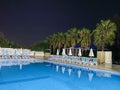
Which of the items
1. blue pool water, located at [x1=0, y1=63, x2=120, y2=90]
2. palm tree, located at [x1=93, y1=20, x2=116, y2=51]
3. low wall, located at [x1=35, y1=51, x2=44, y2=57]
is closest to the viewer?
blue pool water, located at [x1=0, y1=63, x2=120, y2=90]

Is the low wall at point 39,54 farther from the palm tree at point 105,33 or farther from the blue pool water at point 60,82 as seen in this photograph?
the blue pool water at point 60,82

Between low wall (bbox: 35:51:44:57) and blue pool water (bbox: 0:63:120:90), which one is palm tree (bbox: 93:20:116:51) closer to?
blue pool water (bbox: 0:63:120:90)

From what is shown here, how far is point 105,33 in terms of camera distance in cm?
2034

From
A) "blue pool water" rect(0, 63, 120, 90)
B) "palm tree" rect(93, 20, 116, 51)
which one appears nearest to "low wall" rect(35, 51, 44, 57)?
"palm tree" rect(93, 20, 116, 51)

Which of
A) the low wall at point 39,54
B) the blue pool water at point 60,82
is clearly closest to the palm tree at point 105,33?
the blue pool water at point 60,82

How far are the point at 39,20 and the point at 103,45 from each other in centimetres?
2082

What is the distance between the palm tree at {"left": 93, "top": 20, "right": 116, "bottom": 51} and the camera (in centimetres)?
1983

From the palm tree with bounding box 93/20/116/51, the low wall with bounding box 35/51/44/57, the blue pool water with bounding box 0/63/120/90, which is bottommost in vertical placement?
the blue pool water with bounding box 0/63/120/90

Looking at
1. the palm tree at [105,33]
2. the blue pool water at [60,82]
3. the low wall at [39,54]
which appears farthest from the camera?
the low wall at [39,54]

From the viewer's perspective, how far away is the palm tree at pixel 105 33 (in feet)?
65.1

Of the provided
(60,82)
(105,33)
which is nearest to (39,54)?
(105,33)

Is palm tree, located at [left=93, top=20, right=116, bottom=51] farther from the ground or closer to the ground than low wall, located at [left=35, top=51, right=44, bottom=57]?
farther from the ground

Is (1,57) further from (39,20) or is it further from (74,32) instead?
(39,20)

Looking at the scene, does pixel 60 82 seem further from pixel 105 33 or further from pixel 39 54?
pixel 39 54
